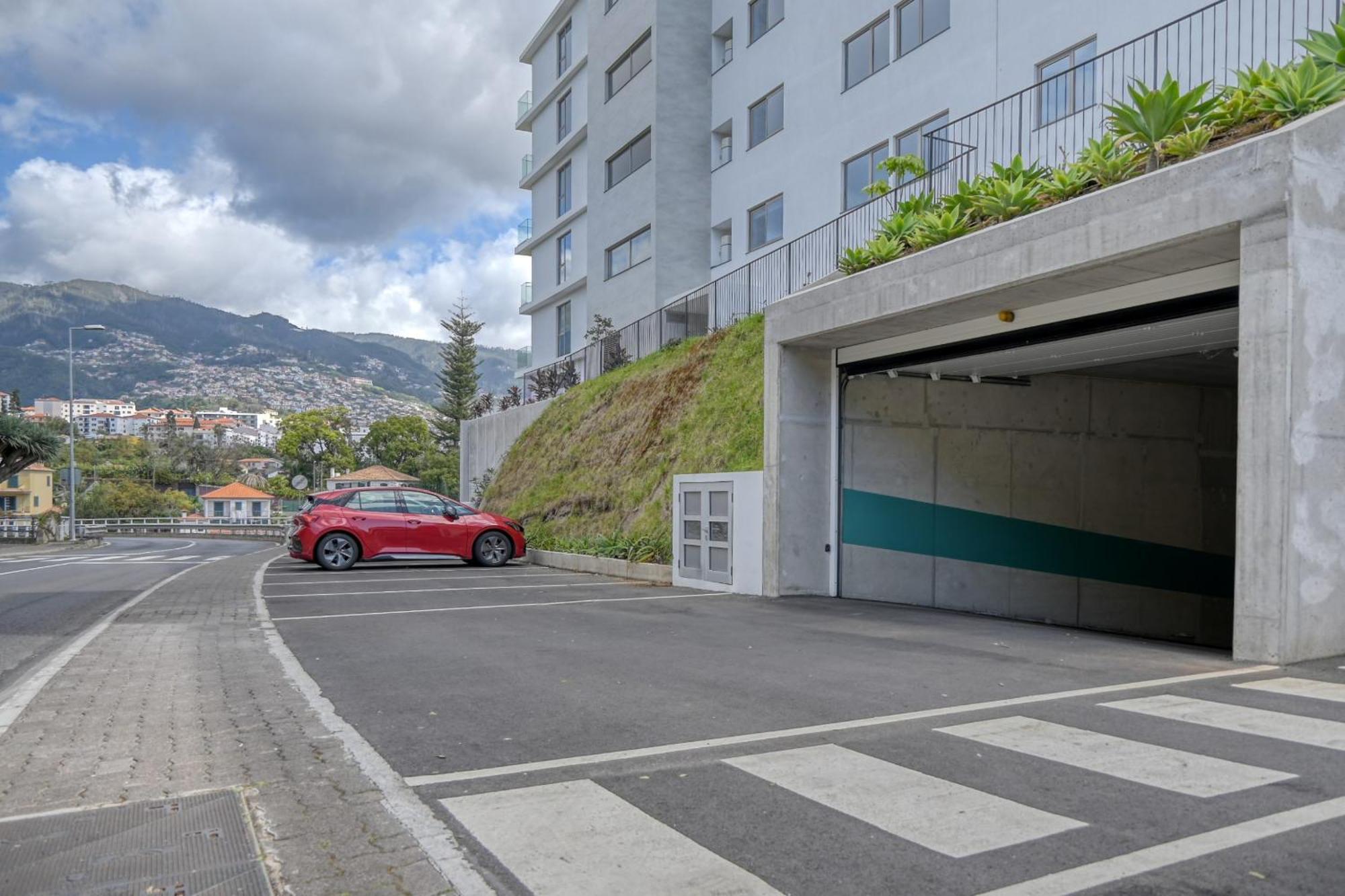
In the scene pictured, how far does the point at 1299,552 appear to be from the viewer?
7836 mm

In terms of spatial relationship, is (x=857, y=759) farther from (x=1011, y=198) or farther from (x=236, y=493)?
(x=236, y=493)

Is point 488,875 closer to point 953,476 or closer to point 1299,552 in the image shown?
point 1299,552

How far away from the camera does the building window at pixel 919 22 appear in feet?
69.5

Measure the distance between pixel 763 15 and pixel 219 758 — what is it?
2721 centimetres

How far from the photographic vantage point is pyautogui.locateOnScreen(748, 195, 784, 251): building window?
2714cm

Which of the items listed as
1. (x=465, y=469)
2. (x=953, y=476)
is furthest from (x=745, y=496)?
(x=465, y=469)

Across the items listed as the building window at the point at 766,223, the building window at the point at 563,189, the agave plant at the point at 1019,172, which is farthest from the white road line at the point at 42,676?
the building window at the point at 563,189

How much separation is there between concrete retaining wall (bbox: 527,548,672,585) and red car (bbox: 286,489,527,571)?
0.75m

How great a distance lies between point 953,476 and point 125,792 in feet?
42.7

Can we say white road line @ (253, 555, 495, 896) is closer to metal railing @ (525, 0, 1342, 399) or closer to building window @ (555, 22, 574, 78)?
metal railing @ (525, 0, 1342, 399)

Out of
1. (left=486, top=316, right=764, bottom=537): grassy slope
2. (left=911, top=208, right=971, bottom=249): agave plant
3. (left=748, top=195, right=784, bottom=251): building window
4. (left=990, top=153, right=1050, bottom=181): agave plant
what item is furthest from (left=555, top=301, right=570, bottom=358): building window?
(left=990, top=153, right=1050, bottom=181): agave plant

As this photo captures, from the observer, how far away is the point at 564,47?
4169cm

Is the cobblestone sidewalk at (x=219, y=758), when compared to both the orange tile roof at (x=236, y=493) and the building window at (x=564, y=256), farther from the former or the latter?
the orange tile roof at (x=236, y=493)

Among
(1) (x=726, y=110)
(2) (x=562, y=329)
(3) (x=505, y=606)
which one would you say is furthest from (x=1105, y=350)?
(2) (x=562, y=329)
